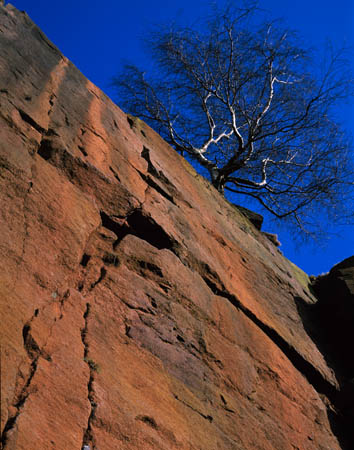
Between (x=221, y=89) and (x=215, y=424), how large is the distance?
9.79 metres

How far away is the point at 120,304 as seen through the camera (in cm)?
467

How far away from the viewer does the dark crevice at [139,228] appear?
210 inches

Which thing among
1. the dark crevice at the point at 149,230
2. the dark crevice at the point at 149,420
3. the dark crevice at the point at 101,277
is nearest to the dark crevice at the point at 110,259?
the dark crevice at the point at 101,277

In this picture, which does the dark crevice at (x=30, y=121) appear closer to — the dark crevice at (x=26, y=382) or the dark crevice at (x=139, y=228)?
the dark crevice at (x=139, y=228)

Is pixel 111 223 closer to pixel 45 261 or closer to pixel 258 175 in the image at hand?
pixel 45 261

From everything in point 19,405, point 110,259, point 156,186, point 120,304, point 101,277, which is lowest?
point 19,405

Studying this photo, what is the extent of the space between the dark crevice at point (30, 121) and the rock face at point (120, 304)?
1 cm

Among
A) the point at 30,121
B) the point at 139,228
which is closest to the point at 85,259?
the point at 139,228

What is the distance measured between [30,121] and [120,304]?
2.12m

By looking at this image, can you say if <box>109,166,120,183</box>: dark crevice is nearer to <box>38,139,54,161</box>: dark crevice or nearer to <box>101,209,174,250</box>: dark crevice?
<box>101,209,174,250</box>: dark crevice

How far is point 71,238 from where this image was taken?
4.52 m

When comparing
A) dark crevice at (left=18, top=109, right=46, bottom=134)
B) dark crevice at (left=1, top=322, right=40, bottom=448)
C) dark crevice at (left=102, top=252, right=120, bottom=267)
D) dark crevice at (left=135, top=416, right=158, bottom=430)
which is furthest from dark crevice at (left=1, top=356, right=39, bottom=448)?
dark crevice at (left=18, top=109, right=46, bottom=134)

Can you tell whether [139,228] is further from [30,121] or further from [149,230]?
[30,121]

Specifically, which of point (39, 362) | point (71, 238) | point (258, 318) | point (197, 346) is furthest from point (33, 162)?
point (258, 318)
